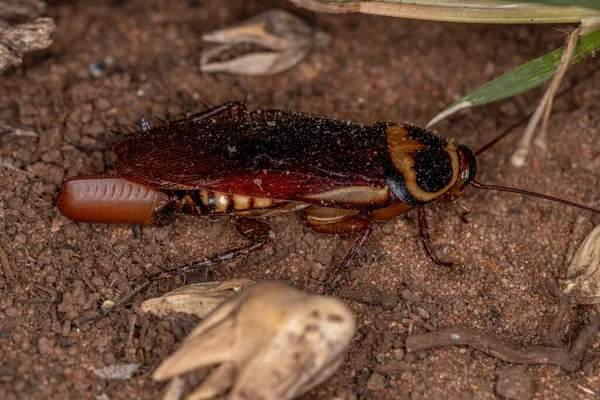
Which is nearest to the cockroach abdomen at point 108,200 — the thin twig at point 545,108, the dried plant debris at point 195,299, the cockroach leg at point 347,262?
the dried plant debris at point 195,299

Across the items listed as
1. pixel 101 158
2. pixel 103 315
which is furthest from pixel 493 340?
pixel 101 158

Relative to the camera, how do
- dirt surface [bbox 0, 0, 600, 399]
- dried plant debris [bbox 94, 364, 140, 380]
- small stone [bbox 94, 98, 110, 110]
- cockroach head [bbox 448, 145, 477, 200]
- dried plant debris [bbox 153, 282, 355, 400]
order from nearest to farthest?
dried plant debris [bbox 153, 282, 355, 400] → dried plant debris [bbox 94, 364, 140, 380] → dirt surface [bbox 0, 0, 600, 399] → cockroach head [bbox 448, 145, 477, 200] → small stone [bbox 94, 98, 110, 110]

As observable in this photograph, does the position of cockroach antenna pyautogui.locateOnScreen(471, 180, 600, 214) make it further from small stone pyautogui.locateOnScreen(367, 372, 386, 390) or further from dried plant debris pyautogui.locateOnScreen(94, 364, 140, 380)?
A: dried plant debris pyautogui.locateOnScreen(94, 364, 140, 380)

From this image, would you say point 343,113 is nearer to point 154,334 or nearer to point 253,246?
point 253,246

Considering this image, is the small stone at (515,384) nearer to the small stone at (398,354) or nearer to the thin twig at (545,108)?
the small stone at (398,354)

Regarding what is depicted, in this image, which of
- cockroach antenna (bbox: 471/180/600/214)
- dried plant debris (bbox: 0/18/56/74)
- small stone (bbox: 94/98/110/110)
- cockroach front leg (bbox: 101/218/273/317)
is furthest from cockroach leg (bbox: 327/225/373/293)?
dried plant debris (bbox: 0/18/56/74)

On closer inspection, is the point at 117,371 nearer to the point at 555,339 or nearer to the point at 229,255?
the point at 229,255

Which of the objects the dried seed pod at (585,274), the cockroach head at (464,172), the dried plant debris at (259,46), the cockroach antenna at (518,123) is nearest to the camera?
the dried seed pod at (585,274)
